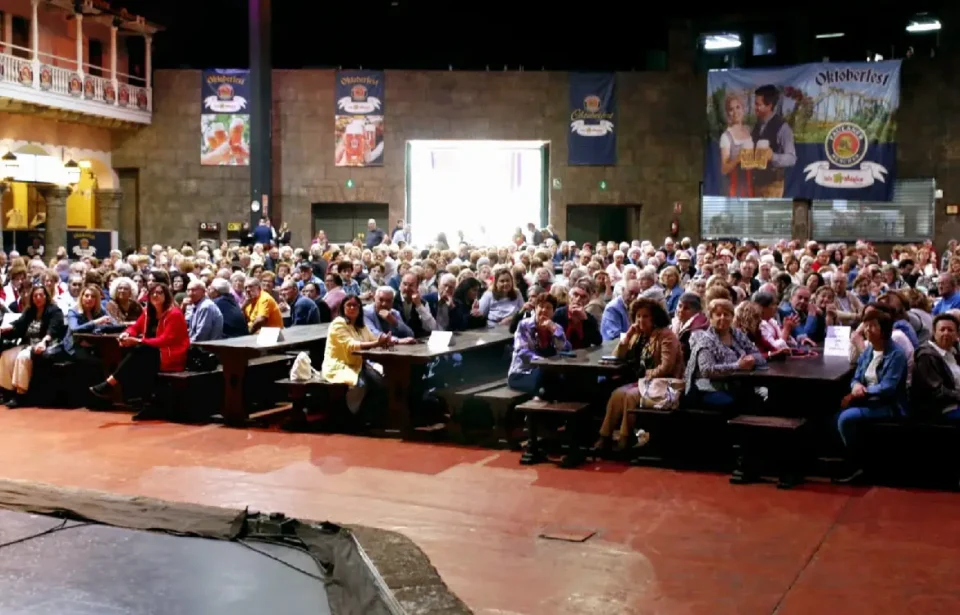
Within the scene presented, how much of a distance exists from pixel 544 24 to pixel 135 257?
1696 cm

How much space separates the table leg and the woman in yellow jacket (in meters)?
0.74

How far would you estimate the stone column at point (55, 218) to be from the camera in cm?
2234

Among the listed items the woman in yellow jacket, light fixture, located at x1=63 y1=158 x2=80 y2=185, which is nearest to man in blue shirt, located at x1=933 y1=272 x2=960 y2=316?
the woman in yellow jacket

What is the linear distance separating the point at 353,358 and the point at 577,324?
5.84 ft

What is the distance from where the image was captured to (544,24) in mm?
28859

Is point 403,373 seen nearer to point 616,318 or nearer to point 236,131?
point 616,318

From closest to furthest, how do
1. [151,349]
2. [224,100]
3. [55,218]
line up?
[151,349], [55,218], [224,100]

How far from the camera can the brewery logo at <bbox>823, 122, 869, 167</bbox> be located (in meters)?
21.7

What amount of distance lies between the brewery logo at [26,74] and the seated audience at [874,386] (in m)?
17.9

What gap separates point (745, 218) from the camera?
24125 millimetres

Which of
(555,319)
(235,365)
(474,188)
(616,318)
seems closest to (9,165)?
(474,188)

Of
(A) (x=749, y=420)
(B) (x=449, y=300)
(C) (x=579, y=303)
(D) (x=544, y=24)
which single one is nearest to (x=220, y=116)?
(D) (x=544, y=24)

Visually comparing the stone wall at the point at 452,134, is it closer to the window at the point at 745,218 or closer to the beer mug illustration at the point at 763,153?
the window at the point at 745,218

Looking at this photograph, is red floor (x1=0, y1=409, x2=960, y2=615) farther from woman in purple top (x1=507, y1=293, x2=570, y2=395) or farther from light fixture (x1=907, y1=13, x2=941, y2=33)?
light fixture (x1=907, y1=13, x2=941, y2=33)
